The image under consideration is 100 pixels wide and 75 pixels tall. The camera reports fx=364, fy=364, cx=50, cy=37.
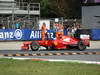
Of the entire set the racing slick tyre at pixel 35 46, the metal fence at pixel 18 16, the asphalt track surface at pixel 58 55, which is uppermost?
the metal fence at pixel 18 16

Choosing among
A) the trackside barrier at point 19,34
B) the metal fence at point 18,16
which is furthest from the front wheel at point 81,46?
the metal fence at point 18,16

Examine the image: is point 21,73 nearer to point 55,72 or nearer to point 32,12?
point 55,72

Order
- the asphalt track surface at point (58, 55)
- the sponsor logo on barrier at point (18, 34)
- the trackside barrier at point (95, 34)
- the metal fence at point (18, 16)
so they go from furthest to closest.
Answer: the metal fence at point (18, 16) < the trackside barrier at point (95, 34) < the sponsor logo on barrier at point (18, 34) < the asphalt track surface at point (58, 55)

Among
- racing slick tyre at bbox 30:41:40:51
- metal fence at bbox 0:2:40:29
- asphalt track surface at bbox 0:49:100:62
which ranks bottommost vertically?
asphalt track surface at bbox 0:49:100:62

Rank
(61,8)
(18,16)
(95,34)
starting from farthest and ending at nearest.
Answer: (61,8), (18,16), (95,34)

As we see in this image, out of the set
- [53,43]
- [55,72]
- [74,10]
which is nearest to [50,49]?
[53,43]

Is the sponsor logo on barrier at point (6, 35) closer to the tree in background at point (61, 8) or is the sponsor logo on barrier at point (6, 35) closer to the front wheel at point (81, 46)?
the front wheel at point (81, 46)

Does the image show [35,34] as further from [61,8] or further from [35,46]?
[61,8]

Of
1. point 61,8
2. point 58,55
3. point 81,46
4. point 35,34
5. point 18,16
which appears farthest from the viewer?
point 61,8

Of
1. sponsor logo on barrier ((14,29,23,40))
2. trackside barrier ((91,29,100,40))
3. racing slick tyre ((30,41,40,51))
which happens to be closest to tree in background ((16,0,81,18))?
trackside barrier ((91,29,100,40))

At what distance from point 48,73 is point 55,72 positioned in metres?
0.28

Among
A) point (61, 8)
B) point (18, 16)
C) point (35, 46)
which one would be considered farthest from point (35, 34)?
point (61, 8)

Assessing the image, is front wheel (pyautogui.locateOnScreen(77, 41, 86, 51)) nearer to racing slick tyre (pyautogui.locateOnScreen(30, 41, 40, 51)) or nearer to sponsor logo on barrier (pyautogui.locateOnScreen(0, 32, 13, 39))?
racing slick tyre (pyautogui.locateOnScreen(30, 41, 40, 51))

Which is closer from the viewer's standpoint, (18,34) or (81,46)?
(81,46)
